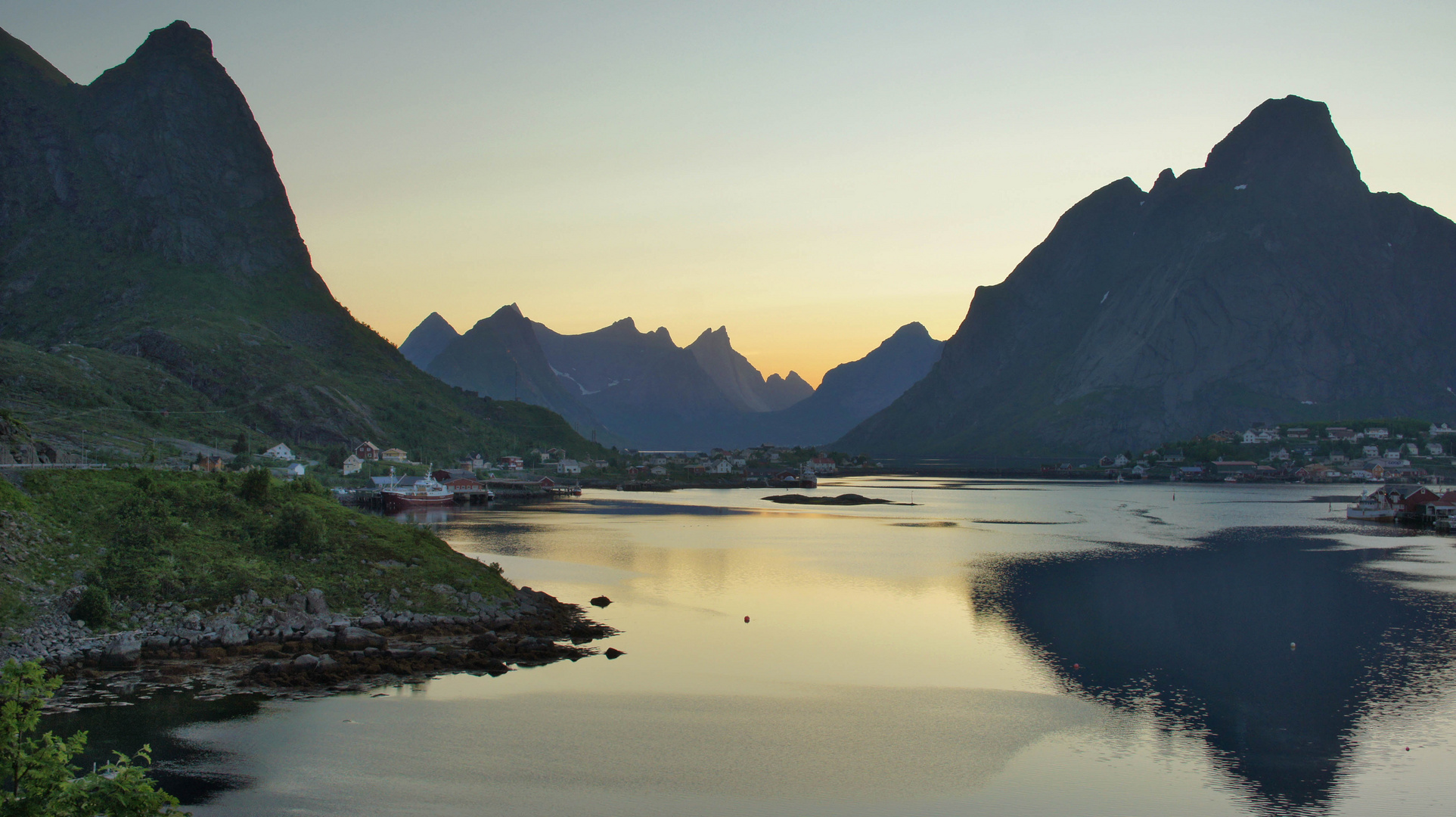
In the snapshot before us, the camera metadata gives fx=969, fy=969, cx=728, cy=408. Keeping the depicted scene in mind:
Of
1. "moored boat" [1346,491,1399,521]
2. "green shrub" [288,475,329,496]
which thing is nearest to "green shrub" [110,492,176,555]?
"green shrub" [288,475,329,496]

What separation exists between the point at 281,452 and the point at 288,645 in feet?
307

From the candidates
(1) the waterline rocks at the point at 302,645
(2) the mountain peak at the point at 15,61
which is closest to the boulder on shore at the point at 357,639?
(1) the waterline rocks at the point at 302,645

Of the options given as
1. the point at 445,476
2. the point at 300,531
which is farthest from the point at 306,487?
the point at 445,476

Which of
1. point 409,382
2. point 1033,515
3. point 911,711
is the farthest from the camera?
point 409,382

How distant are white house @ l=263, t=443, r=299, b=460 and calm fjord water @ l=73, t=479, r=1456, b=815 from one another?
2561 inches

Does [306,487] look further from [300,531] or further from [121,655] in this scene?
[121,655]

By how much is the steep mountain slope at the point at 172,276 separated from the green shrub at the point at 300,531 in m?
98.0

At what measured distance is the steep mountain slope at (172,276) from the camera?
14512cm

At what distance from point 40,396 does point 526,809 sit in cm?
10695

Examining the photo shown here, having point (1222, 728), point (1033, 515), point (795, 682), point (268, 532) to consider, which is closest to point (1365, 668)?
point (1222, 728)

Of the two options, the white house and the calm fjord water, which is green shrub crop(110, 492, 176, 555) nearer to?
the calm fjord water

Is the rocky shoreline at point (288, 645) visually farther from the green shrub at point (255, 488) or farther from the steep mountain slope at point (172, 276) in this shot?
the steep mountain slope at point (172, 276)

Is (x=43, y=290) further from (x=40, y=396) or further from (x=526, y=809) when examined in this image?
(x=526, y=809)

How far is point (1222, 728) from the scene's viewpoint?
2980 cm
